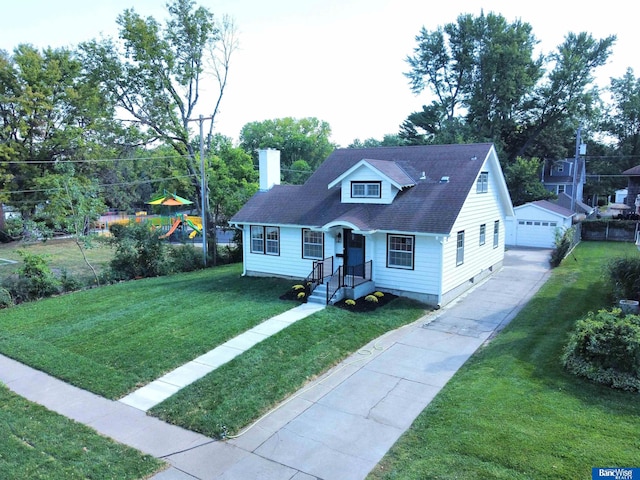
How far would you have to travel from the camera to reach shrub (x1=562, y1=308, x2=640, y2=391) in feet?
27.1

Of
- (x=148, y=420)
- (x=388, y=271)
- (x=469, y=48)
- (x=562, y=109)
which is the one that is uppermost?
(x=469, y=48)

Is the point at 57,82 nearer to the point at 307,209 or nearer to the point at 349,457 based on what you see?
the point at 307,209

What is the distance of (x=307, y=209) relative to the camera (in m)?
17.8

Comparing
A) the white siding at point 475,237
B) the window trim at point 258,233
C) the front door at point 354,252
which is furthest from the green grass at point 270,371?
the window trim at point 258,233

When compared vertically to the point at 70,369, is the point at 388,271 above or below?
above

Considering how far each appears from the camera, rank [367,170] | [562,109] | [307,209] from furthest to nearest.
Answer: [562,109] < [307,209] < [367,170]

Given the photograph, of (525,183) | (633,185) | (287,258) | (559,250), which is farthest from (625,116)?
(287,258)

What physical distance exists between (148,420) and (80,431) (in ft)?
3.61

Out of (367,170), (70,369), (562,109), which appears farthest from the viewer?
(562,109)

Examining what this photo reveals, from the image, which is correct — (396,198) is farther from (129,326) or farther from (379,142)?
(379,142)

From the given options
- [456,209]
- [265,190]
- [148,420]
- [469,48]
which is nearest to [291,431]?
[148,420]

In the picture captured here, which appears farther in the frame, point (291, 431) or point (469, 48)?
point (469, 48)

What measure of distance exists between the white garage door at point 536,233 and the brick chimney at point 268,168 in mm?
17026

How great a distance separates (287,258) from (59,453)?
11.8m
